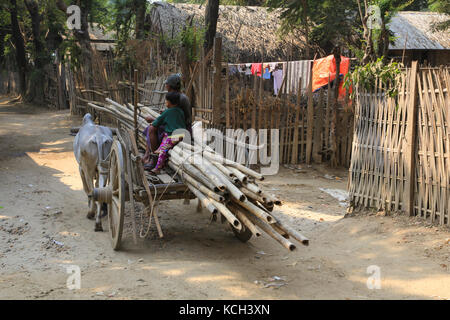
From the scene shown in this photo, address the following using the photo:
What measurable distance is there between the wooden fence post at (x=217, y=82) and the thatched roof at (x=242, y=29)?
233 inches

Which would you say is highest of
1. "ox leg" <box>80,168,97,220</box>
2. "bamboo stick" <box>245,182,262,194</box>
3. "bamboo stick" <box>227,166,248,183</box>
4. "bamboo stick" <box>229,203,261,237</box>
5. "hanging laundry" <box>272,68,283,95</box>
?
"hanging laundry" <box>272,68,283,95</box>

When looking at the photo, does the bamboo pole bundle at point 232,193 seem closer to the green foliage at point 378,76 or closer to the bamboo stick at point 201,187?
the bamboo stick at point 201,187

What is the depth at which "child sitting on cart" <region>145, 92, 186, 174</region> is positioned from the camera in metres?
4.96

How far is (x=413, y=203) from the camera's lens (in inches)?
201

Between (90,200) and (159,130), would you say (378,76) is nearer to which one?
(159,130)

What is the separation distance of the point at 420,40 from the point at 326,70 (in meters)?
8.10

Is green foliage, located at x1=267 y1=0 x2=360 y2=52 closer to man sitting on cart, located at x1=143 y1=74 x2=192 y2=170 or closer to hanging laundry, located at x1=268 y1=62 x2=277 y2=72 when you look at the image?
hanging laundry, located at x1=268 y1=62 x2=277 y2=72

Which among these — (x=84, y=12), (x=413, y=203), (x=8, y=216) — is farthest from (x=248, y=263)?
(x=84, y=12)

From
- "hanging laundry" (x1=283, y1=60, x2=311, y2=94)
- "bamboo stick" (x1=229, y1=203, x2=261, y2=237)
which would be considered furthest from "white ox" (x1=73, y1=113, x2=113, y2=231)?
"hanging laundry" (x1=283, y1=60, x2=311, y2=94)

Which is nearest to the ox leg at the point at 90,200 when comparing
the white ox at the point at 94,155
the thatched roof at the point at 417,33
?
the white ox at the point at 94,155

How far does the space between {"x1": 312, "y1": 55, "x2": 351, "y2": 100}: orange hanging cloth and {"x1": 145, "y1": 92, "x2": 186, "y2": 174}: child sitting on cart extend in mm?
5069

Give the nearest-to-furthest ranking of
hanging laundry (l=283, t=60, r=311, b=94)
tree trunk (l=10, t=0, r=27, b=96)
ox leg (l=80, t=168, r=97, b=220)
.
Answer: ox leg (l=80, t=168, r=97, b=220) < hanging laundry (l=283, t=60, r=311, b=94) < tree trunk (l=10, t=0, r=27, b=96)

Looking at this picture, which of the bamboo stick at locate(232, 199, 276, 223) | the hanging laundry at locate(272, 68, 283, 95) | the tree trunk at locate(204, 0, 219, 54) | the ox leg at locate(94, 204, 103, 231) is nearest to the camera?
the bamboo stick at locate(232, 199, 276, 223)

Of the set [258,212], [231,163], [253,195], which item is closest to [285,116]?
[231,163]
